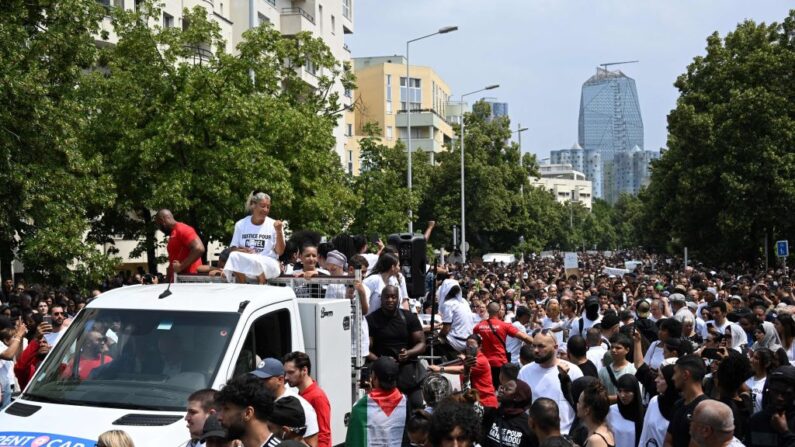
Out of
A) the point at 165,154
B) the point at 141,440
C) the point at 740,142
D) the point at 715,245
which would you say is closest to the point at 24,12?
the point at 165,154

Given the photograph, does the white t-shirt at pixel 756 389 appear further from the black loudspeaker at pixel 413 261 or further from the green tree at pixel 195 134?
the green tree at pixel 195 134

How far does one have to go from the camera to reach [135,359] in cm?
744

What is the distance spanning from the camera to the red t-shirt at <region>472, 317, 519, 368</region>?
1176 centimetres

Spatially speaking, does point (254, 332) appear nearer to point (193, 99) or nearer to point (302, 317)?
point (302, 317)

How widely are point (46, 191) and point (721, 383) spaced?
16.5 m

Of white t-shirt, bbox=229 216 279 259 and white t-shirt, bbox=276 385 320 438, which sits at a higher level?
white t-shirt, bbox=229 216 279 259

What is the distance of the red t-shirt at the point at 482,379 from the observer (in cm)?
950

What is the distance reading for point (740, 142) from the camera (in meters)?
42.8

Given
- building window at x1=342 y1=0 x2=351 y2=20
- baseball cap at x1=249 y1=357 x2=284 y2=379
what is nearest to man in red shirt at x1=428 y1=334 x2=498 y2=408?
baseball cap at x1=249 y1=357 x2=284 y2=379

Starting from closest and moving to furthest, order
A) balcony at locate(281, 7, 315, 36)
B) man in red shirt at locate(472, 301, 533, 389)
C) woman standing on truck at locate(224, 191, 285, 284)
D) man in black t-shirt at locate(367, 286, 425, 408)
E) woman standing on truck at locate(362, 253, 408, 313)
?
man in black t-shirt at locate(367, 286, 425, 408) < woman standing on truck at locate(224, 191, 285, 284) < woman standing on truck at locate(362, 253, 408, 313) < man in red shirt at locate(472, 301, 533, 389) < balcony at locate(281, 7, 315, 36)

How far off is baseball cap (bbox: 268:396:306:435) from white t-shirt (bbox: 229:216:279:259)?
→ 153 inches

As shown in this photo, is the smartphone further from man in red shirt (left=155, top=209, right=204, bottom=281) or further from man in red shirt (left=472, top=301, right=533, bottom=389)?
man in red shirt (left=155, top=209, right=204, bottom=281)

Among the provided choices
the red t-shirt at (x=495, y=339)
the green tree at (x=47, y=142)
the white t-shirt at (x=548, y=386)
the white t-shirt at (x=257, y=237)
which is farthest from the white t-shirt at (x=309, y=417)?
the green tree at (x=47, y=142)

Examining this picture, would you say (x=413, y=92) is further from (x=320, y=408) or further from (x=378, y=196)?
(x=320, y=408)
